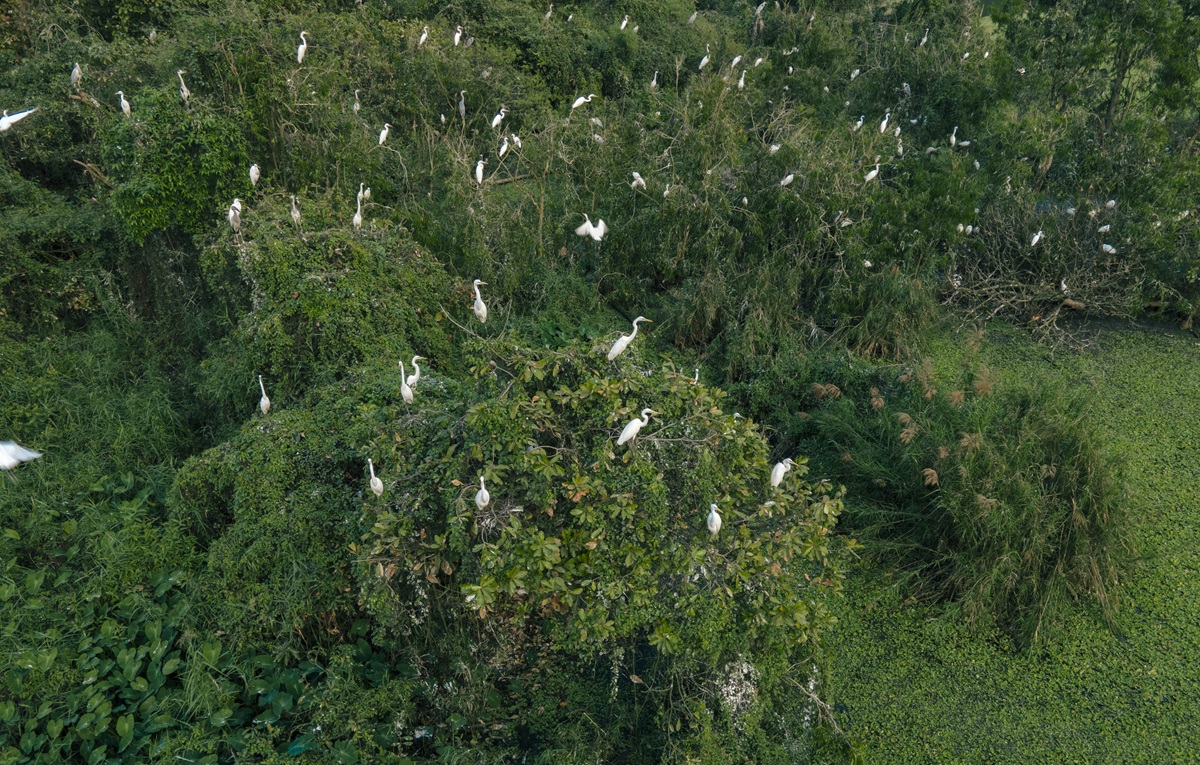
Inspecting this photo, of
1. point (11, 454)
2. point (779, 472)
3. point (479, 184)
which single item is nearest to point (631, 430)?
point (779, 472)

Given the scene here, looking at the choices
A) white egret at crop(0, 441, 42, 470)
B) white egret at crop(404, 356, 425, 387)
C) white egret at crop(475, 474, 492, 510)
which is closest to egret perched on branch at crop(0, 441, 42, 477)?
white egret at crop(0, 441, 42, 470)

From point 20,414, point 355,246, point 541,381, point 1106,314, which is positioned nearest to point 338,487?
point 541,381

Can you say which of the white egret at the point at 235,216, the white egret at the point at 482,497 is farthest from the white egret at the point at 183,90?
the white egret at the point at 482,497

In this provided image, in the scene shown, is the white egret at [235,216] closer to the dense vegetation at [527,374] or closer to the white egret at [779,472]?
the dense vegetation at [527,374]

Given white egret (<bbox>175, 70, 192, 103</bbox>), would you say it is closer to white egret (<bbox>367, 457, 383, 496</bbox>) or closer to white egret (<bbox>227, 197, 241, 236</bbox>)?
white egret (<bbox>227, 197, 241, 236</bbox>)

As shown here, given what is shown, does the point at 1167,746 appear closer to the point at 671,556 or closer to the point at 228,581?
the point at 671,556

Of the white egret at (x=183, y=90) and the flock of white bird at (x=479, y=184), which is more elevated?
the white egret at (x=183, y=90)
